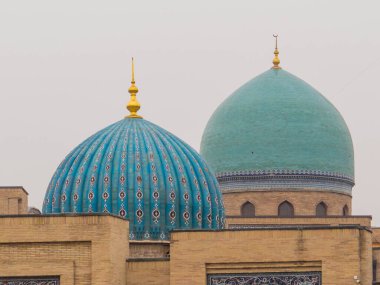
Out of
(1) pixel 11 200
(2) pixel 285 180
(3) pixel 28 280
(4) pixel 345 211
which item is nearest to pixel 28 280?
(3) pixel 28 280

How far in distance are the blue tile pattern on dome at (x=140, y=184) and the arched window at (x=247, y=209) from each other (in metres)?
8.89

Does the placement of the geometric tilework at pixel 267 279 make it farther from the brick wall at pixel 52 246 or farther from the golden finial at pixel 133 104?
the golden finial at pixel 133 104

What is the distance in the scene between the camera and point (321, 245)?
19.2m

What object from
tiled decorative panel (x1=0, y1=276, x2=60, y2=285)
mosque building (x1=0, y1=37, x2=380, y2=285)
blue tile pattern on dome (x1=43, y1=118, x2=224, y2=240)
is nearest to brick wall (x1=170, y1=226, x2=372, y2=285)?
mosque building (x1=0, y1=37, x2=380, y2=285)

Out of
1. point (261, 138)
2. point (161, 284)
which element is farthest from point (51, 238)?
point (261, 138)

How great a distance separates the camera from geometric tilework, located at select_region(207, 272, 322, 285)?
19.3 meters

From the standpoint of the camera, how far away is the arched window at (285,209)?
31.9 meters

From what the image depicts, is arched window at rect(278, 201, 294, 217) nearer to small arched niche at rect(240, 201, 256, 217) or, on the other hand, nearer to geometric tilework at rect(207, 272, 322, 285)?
small arched niche at rect(240, 201, 256, 217)

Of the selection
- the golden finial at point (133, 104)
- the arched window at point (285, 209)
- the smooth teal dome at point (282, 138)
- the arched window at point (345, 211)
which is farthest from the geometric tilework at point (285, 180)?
the golden finial at point (133, 104)

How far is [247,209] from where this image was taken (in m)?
32.2

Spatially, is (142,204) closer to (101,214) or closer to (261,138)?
(101,214)

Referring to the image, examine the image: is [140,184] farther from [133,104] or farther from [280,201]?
[280,201]

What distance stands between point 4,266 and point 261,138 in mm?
13653

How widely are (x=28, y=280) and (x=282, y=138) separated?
1371 cm
